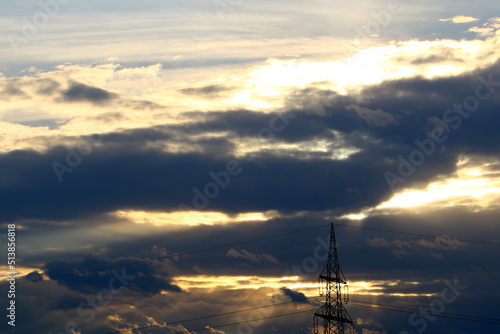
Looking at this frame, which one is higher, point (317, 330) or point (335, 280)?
point (335, 280)

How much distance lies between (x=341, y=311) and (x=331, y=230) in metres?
18.2

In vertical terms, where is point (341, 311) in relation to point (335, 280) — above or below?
below

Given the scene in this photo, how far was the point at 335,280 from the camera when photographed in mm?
96375

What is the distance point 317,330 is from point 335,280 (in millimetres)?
11153

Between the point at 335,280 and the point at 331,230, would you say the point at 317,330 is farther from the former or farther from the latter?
the point at 331,230

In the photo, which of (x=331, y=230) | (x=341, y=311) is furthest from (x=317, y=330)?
(x=331, y=230)

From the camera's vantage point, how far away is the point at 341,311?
96062 mm

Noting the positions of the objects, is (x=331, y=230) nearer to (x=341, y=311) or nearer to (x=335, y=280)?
(x=335, y=280)

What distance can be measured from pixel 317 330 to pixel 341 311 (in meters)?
7.22

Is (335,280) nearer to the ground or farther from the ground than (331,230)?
nearer to the ground

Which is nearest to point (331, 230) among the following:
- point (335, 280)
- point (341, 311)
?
point (335, 280)

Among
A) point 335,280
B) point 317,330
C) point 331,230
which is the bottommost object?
point 317,330

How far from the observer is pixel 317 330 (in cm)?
9275
